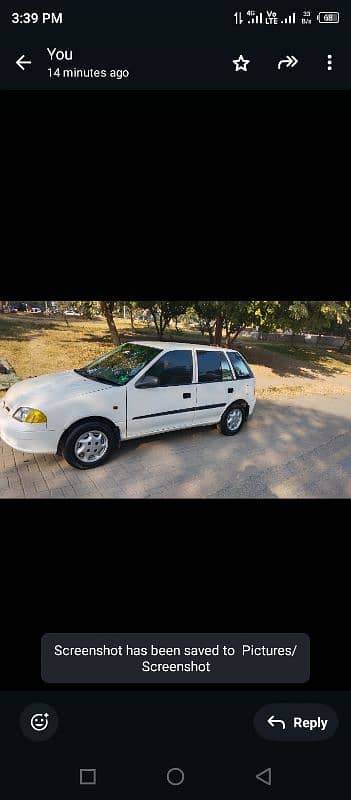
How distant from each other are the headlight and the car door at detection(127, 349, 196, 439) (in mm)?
533

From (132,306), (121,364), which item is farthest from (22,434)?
(132,306)

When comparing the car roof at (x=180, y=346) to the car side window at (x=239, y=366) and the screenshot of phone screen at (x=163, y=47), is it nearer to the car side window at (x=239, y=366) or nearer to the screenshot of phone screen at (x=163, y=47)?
the car side window at (x=239, y=366)

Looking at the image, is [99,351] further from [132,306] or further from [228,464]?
[228,464]

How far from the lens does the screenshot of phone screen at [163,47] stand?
93 centimetres

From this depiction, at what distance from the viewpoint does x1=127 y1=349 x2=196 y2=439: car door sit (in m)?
2.00

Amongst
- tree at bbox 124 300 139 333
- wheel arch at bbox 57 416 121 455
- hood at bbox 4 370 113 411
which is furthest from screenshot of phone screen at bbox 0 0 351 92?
wheel arch at bbox 57 416 121 455

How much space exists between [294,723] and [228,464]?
1.11m

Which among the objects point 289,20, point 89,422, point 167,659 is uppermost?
point 289,20

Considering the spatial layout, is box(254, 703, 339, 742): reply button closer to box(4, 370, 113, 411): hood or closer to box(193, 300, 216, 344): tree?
box(193, 300, 216, 344): tree

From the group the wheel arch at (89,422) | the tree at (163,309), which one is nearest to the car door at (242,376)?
the tree at (163,309)

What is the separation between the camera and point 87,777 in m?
0.96

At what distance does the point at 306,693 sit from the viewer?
1076 millimetres

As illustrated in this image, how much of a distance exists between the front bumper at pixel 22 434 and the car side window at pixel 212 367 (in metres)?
1.09

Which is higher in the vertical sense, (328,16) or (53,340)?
(328,16)
